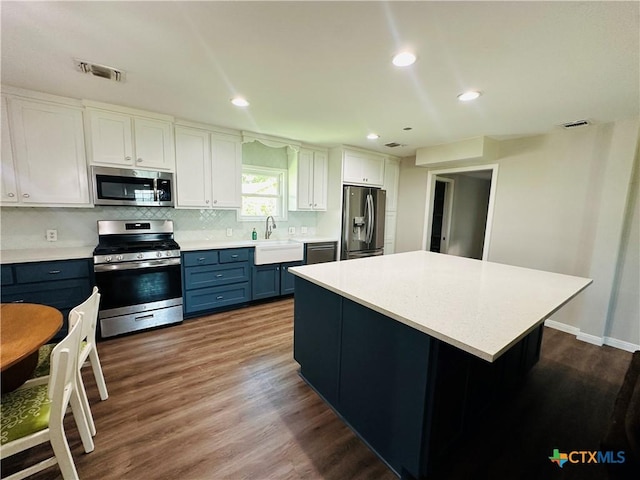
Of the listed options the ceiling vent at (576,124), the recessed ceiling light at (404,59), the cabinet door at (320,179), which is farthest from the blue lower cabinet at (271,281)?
the ceiling vent at (576,124)

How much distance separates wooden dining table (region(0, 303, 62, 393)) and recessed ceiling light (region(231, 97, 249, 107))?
2.09 meters

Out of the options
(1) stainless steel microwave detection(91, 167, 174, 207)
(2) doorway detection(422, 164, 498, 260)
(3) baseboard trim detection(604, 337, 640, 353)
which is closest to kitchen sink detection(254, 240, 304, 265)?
(1) stainless steel microwave detection(91, 167, 174, 207)

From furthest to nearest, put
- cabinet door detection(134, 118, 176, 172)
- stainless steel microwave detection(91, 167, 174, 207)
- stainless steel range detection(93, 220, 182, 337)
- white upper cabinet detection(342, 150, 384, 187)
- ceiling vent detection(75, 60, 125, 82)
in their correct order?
white upper cabinet detection(342, 150, 384, 187) → cabinet door detection(134, 118, 176, 172) → stainless steel microwave detection(91, 167, 174, 207) → stainless steel range detection(93, 220, 182, 337) → ceiling vent detection(75, 60, 125, 82)

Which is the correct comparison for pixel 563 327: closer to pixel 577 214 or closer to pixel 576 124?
pixel 577 214

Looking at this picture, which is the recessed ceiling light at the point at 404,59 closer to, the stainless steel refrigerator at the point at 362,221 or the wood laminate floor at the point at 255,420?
the wood laminate floor at the point at 255,420

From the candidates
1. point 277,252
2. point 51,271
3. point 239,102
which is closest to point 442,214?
point 277,252

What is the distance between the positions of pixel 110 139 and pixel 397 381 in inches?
133

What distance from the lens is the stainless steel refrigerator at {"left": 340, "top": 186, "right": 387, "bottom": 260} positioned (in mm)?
4328

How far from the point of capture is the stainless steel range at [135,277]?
2.65m

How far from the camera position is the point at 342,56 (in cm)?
173

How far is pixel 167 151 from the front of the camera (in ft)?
10.1

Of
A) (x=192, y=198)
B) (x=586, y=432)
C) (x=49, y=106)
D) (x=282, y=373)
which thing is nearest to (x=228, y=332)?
(x=282, y=373)

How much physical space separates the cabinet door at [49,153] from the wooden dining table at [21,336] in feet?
4.85

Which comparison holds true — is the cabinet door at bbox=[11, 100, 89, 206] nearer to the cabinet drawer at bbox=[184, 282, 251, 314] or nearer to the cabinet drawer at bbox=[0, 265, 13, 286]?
the cabinet drawer at bbox=[0, 265, 13, 286]
